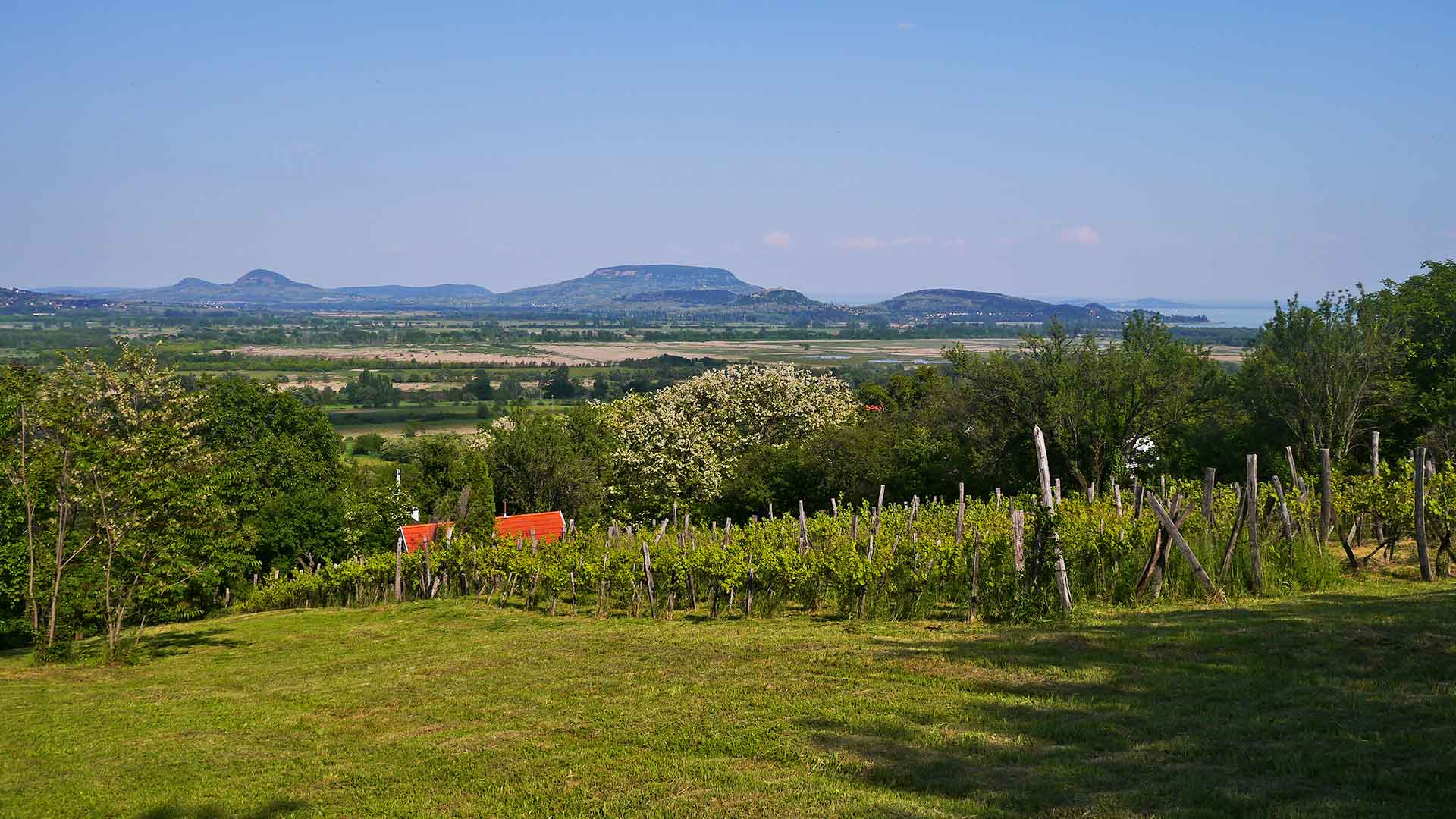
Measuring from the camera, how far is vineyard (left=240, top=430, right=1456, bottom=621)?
1462cm

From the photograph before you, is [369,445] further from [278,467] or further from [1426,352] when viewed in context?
[1426,352]

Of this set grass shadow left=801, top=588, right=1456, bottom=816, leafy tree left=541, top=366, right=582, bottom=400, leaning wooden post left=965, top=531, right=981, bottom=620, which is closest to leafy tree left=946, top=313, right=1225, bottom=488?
leaning wooden post left=965, top=531, right=981, bottom=620

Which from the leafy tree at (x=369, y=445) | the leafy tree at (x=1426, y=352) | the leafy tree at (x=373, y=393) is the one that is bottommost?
the leafy tree at (x=369, y=445)

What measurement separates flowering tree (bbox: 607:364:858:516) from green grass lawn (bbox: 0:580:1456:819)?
3229cm

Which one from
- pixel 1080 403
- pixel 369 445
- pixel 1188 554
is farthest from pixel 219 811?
pixel 369 445

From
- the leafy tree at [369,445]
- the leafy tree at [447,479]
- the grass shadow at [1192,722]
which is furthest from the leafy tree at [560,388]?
the grass shadow at [1192,722]

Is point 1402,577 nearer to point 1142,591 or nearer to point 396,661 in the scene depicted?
point 1142,591

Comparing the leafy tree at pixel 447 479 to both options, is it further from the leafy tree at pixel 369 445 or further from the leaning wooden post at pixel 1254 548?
the leafy tree at pixel 369 445

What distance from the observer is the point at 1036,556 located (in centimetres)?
1434

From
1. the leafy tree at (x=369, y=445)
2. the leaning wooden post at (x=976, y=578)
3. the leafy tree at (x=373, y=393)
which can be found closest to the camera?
the leaning wooden post at (x=976, y=578)

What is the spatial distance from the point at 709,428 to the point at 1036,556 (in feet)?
118

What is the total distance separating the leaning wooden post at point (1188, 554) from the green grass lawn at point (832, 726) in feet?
2.50

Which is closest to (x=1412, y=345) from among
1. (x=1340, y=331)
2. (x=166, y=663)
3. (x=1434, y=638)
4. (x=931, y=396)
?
(x=1340, y=331)

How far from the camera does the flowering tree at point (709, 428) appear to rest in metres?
47.8
